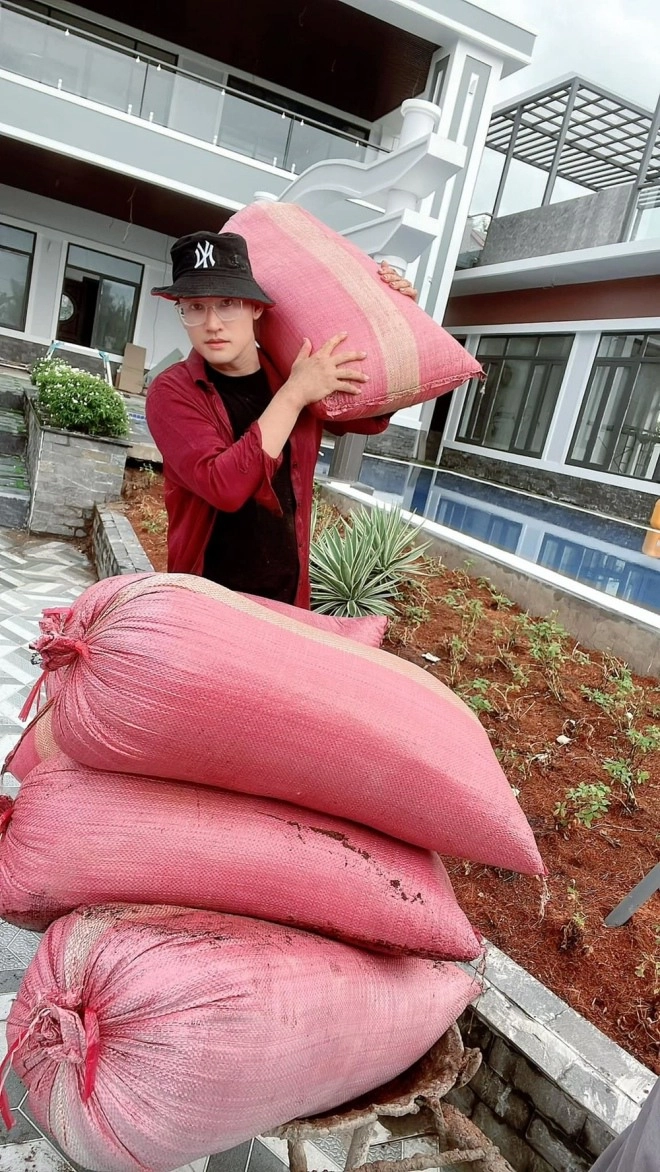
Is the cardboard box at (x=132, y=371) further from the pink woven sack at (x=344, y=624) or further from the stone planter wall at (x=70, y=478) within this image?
the pink woven sack at (x=344, y=624)

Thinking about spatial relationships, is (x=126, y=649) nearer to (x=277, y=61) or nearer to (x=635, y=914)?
(x=635, y=914)

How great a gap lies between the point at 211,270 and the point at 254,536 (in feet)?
1.76

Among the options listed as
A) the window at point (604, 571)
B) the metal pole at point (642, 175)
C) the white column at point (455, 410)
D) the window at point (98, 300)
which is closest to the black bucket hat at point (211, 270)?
the window at point (604, 571)

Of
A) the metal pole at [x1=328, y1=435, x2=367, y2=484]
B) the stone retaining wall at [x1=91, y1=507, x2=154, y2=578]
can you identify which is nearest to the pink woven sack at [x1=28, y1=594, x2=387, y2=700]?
the stone retaining wall at [x1=91, y1=507, x2=154, y2=578]

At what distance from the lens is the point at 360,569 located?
3846mm

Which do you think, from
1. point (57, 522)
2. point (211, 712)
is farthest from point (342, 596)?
point (57, 522)

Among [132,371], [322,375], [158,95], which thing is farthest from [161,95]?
[322,375]

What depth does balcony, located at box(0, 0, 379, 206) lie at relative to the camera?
9.44 meters

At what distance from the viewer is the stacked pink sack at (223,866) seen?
1.00 meters

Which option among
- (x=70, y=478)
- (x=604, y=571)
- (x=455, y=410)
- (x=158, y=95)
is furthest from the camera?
(x=455, y=410)

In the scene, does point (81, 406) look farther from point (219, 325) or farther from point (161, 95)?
point (161, 95)

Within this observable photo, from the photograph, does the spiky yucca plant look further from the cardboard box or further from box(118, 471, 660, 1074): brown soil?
the cardboard box

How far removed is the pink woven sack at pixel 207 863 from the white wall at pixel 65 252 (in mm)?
13194

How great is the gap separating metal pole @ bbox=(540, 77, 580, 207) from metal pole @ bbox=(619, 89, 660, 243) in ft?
4.43
